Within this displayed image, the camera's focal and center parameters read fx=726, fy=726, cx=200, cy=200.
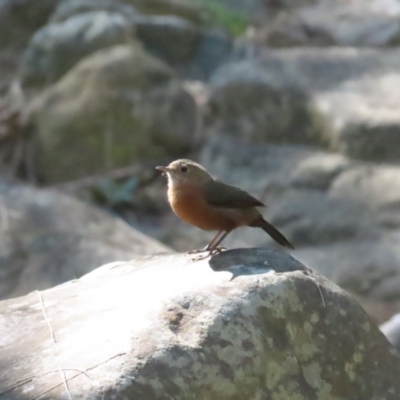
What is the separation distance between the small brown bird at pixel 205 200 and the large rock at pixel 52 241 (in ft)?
8.73

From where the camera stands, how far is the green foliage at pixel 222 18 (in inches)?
584

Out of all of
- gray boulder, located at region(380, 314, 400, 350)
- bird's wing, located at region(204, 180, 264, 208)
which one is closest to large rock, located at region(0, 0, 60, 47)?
gray boulder, located at region(380, 314, 400, 350)

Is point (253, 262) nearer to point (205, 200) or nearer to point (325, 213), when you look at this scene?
point (205, 200)

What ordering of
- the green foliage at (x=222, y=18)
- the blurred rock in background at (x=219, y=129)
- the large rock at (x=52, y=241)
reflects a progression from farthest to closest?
the green foliage at (x=222, y=18) → the blurred rock in background at (x=219, y=129) → the large rock at (x=52, y=241)

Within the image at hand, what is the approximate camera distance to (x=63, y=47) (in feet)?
40.2

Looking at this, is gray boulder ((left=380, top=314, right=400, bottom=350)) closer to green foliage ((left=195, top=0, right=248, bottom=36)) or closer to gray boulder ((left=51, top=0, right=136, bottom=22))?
gray boulder ((left=51, top=0, right=136, bottom=22))

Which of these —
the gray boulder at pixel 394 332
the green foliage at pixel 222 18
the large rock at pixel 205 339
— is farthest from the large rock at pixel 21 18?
the large rock at pixel 205 339

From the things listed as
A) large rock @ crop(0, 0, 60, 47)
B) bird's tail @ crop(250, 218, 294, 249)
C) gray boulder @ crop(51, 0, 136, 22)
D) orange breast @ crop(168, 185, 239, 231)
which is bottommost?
large rock @ crop(0, 0, 60, 47)

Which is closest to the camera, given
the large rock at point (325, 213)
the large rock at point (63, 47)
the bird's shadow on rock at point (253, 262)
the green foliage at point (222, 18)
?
the bird's shadow on rock at point (253, 262)

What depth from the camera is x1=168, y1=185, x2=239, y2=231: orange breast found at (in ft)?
12.6

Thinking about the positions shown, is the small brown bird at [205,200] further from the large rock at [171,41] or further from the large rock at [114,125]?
the large rock at [171,41]

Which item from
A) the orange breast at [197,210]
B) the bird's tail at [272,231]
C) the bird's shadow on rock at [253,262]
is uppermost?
the bird's shadow on rock at [253,262]

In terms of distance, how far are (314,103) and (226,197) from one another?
251 inches

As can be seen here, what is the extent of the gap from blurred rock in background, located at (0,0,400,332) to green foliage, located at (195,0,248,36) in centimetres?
172
